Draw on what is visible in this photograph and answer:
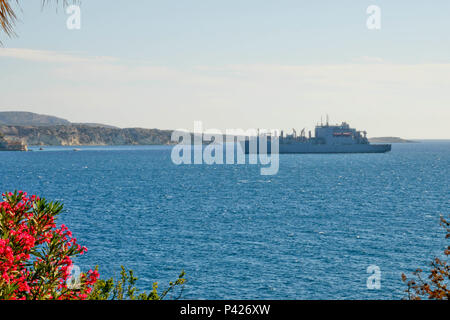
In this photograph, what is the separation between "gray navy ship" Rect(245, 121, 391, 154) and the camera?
184 metres

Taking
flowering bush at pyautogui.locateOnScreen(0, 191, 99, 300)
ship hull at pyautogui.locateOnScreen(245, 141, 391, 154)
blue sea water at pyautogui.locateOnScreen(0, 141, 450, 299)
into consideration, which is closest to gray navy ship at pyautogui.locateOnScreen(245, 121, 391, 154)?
ship hull at pyautogui.locateOnScreen(245, 141, 391, 154)

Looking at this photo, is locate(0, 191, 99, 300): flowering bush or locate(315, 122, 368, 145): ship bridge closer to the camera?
locate(0, 191, 99, 300): flowering bush

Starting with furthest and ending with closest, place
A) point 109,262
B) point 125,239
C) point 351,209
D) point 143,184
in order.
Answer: point 143,184
point 351,209
point 125,239
point 109,262

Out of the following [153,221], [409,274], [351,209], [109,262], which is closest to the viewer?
[409,274]

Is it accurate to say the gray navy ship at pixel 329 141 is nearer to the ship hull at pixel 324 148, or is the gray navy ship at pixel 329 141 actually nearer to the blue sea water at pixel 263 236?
the ship hull at pixel 324 148

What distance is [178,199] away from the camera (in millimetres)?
66750

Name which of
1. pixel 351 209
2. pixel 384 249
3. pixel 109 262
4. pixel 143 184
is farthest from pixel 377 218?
pixel 143 184

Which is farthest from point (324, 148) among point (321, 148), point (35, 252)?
point (35, 252)

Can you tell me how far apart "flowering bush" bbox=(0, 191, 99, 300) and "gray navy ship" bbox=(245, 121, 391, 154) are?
180m

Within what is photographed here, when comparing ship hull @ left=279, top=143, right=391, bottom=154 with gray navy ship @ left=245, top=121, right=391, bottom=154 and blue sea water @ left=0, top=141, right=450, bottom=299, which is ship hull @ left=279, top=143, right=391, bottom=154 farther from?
blue sea water @ left=0, top=141, right=450, bottom=299

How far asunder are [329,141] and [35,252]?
185m

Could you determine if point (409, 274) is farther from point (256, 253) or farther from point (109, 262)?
point (109, 262)

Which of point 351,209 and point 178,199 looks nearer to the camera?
point 351,209

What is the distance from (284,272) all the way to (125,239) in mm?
15796
